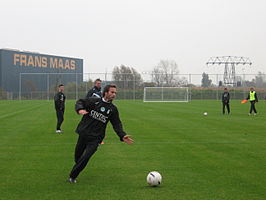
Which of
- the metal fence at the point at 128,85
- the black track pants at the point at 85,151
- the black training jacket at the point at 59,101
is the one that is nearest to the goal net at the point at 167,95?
the metal fence at the point at 128,85

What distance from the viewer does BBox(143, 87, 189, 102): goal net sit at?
58.0 meters

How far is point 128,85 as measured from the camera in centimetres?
6812

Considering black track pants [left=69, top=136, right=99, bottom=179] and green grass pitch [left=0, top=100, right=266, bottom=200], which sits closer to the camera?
green grass pitch [left=0, top=100, right=266, bottom=200]

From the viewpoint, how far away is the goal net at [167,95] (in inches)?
2282

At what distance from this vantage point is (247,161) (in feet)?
30.9

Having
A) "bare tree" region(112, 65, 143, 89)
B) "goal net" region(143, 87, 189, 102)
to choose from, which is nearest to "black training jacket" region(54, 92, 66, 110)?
"goal net" region(143, 87, 189, 102)

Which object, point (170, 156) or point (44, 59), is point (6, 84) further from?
point (170, 156)

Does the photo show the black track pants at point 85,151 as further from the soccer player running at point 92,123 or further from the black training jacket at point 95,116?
the black training jacket at point 95,116

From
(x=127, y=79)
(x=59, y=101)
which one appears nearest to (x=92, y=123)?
(x=59, y=101)

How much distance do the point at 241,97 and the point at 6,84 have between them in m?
42.5

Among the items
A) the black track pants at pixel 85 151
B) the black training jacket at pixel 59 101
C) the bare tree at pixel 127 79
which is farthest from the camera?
the bare tree at pixel 127 79

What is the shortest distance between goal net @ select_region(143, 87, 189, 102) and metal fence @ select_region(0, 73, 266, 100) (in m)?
4.50

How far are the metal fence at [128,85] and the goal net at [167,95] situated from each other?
4.50m

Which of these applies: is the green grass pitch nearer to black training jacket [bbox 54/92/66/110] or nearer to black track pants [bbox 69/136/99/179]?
black track pants [bbox 69/136/99/179]
